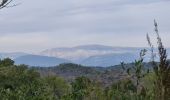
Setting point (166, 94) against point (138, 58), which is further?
point (138, 58)

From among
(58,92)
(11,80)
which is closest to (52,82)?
(58,92)

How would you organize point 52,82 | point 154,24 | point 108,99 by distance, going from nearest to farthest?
point 154,24 → point 108,99 → point 52,82

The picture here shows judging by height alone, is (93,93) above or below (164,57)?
below

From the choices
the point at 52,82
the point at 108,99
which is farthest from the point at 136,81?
the point at 52,82

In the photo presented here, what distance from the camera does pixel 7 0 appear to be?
9094 mm

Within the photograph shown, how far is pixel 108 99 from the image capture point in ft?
33.3

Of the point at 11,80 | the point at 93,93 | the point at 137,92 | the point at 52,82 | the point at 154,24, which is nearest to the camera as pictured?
the point at 154,24

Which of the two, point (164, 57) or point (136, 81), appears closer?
point (164, 57)

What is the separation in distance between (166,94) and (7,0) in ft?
11.2

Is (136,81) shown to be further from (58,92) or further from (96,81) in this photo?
(58,92)

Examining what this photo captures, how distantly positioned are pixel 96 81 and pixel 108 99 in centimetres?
65

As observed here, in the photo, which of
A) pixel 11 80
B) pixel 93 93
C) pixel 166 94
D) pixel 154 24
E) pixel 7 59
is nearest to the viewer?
pixel 166 94

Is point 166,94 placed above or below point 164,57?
below

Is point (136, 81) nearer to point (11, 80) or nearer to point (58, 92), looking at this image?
point (11, 80)
